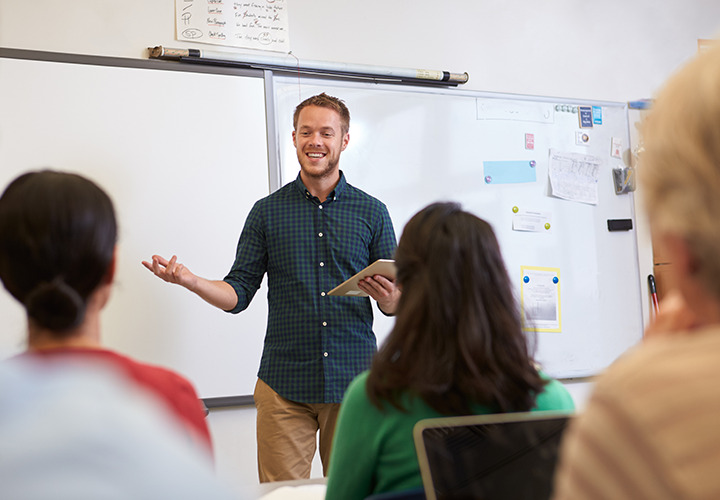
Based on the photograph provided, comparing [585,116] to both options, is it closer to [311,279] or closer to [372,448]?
[311,279]

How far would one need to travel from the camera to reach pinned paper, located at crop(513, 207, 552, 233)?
3.57 metres

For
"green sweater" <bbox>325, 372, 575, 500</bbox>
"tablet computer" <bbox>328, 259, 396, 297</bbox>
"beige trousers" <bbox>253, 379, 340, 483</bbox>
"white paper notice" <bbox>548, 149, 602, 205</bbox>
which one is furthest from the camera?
"white paper notice" <bbox>548, 149, 602, 205</bbox>

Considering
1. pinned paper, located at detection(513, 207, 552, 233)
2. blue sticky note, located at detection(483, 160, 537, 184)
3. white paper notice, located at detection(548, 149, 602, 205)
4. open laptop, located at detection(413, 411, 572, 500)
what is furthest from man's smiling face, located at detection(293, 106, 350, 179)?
open laptop, located at detection(413, 411, 572, 500)

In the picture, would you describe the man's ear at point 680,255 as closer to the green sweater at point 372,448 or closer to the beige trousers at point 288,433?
the green sweater at point 372,448

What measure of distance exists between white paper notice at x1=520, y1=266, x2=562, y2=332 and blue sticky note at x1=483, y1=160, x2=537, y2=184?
44 cm

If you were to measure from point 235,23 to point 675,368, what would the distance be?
2.81 meters

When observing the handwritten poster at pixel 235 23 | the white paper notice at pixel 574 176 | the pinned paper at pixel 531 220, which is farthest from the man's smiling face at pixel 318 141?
the white paper notice at pixel 574 176

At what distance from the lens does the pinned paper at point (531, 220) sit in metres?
3.57

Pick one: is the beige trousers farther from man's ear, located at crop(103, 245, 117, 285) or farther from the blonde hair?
the blonde hair

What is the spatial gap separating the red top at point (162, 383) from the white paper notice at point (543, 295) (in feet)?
9.24

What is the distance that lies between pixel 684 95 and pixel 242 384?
99.7 inches

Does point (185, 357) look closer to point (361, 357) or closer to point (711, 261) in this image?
point (361, 357)

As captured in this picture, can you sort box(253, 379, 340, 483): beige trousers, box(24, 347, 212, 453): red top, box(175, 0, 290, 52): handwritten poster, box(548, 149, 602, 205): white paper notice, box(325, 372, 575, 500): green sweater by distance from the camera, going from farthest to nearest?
box(548, 149, 602, 205): white paper notice → box(175, 0, 290, 52): handwritten poster → box(253, 379, 340, 483): beige trousers → box(325, 372, 575, 500): green sweater → box(24, 347, 212, 453): red top

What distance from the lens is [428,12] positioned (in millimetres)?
3445
